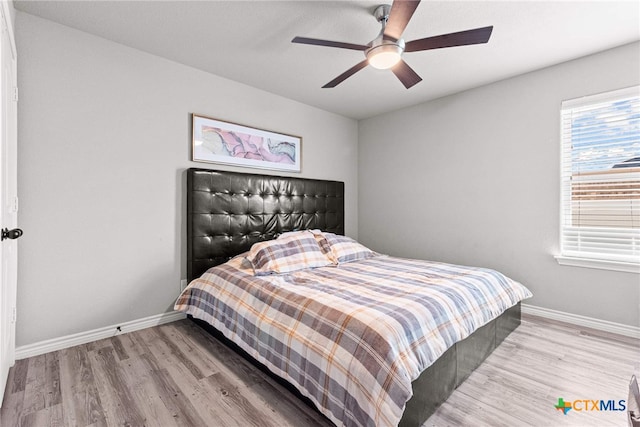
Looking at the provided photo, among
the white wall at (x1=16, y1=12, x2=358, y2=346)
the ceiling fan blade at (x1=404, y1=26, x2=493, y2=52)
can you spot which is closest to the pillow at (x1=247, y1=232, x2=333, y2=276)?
the white wall at (x1=16, y1=12, x2=358, y2=346)

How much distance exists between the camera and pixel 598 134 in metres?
2.49

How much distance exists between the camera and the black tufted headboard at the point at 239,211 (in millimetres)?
2627

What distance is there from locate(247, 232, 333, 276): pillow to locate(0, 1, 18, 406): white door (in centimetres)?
139

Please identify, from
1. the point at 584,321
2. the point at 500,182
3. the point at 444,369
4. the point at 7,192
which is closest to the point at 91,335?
the point at 7,192

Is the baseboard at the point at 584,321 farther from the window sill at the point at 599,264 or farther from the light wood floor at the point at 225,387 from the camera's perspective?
the window sill at the point at 599,264

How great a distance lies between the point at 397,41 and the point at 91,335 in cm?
298

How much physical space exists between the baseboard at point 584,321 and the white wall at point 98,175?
3.33 meters

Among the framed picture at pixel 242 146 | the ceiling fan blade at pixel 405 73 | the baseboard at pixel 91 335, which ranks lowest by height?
the baseboard at pixel 91 335

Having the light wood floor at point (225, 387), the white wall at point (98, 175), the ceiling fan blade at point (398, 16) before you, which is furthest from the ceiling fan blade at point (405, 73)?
the light wood floor at point (225, 387)

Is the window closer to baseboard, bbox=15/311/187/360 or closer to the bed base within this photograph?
the bed base

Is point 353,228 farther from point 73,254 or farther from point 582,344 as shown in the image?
point 73,254

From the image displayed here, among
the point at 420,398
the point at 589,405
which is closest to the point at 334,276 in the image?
the point at 420,398

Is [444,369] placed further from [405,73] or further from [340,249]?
[405,73]

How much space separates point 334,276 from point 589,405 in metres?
1.58
